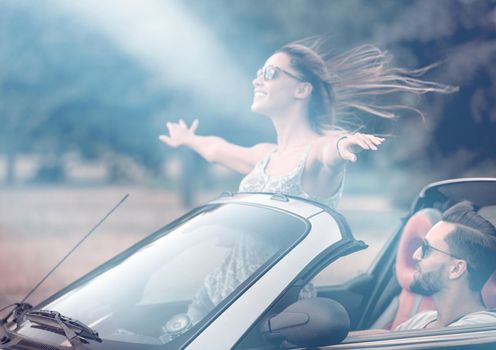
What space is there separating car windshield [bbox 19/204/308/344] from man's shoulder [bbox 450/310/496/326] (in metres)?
0.61

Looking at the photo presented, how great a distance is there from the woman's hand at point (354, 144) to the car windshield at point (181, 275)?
1.33 ft

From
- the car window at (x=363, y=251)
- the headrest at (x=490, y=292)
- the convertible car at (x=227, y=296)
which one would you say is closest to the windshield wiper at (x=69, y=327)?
the convertible car at (x=227, y=296)

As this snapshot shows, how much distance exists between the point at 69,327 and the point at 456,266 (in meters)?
1.27

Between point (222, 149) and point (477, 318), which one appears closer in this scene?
point (477, 318)

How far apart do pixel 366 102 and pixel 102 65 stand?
6.99 meters

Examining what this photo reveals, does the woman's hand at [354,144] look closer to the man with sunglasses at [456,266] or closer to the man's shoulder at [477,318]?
the man with sunglasses at [456,266]

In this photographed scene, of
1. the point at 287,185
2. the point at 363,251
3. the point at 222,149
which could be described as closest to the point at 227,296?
the point at 287,185

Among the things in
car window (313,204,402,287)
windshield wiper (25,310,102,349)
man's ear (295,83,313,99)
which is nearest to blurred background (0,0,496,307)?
car window (313,204,402,287)

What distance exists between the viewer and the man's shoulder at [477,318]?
2.54m

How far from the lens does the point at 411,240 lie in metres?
3.30

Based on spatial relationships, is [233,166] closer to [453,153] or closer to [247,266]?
[247,266]

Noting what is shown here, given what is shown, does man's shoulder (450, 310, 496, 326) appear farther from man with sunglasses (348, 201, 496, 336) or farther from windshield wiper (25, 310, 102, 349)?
windshield wiper (25, 310, 102, 349)

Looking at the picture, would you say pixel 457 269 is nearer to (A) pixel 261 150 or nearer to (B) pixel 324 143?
(B) pixel 324 143

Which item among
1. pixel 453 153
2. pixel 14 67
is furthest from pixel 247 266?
pixel 14 67
